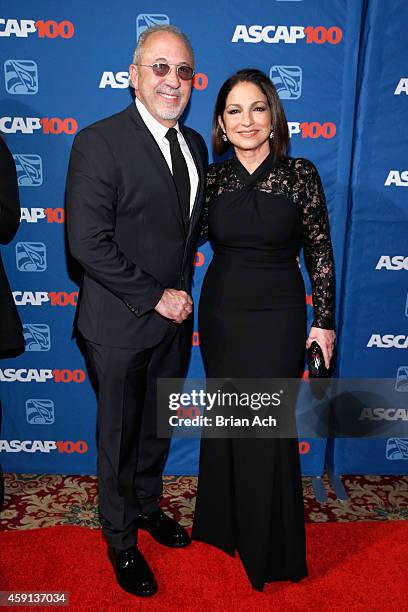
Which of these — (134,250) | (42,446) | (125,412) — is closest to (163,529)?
(125,412)

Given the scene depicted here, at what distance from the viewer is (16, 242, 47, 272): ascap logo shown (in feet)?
11.0

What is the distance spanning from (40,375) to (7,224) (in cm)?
110

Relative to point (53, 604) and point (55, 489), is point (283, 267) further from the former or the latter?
point (55, 489)

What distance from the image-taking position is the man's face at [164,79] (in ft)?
8.07

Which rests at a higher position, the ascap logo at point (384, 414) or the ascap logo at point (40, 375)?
the ascap logo at point (40, 375)

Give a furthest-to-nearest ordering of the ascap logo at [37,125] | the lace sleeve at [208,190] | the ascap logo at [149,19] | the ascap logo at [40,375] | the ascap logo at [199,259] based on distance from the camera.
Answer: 1. the ascap logo at [40,375]
2. the ascap logo at [199,259]
3. the ascap logo at [37,125]
4. the ascap logo at [149,19]
5. the lace sleeve at [208,190]

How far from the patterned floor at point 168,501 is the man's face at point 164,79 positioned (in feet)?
7.11

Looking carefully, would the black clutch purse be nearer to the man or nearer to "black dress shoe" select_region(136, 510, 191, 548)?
the man

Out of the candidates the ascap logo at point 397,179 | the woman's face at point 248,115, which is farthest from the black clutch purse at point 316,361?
the ascap logo at point 397,179

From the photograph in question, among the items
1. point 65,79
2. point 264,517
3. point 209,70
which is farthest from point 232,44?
point 264,517

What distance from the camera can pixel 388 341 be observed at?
3.49 metres

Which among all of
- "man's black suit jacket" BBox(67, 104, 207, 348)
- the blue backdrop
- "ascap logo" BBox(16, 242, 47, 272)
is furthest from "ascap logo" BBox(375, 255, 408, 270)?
"ascap logo" BBox(16, 242, 47, 272)

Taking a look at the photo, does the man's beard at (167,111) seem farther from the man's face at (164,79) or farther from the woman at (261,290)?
the woman at (261,290)

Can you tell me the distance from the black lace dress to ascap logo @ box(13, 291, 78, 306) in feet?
3.21
